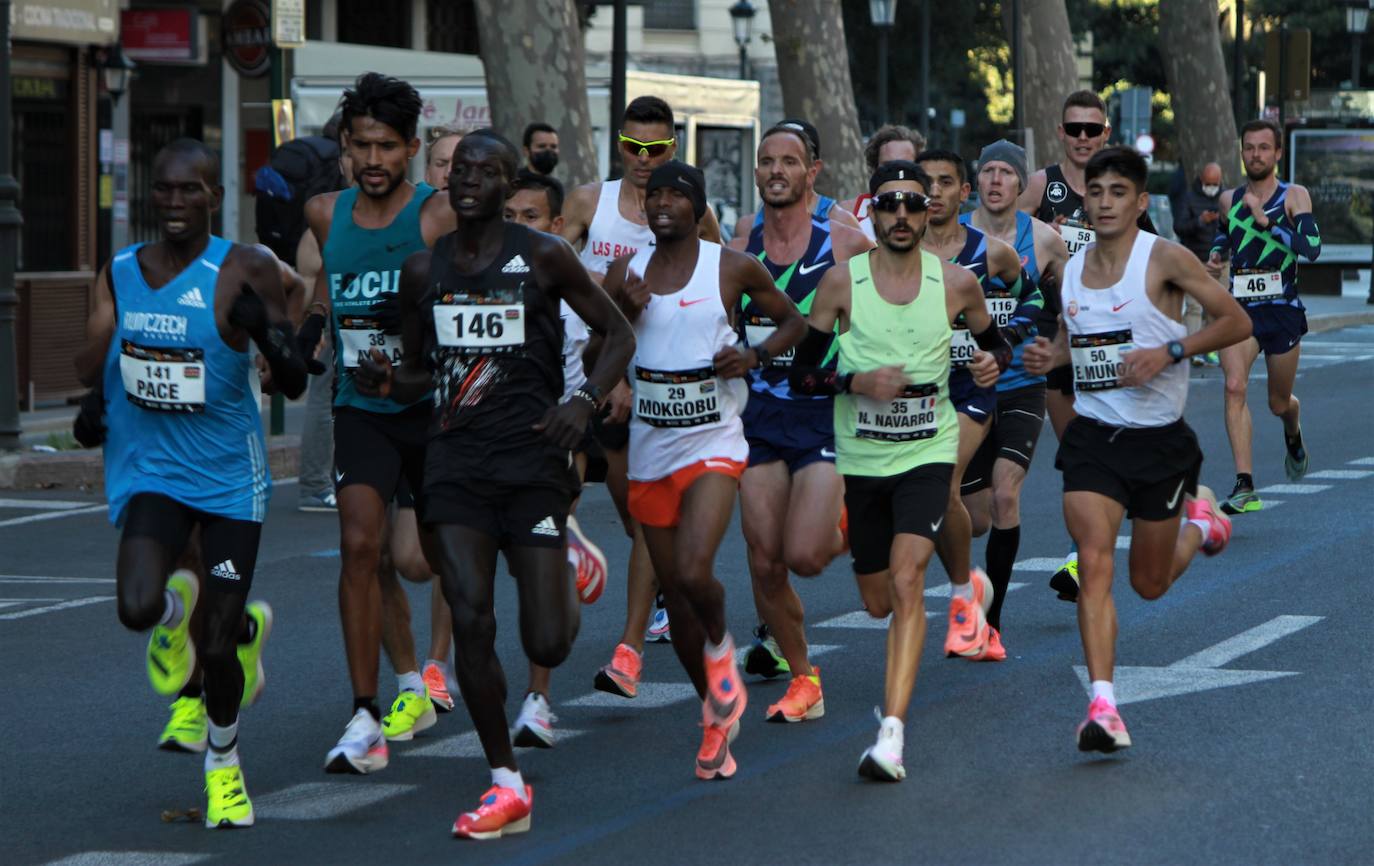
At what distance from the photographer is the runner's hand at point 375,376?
7.13 meters

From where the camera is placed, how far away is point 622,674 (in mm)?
8523

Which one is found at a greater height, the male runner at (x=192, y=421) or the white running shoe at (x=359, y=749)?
the male runner at (x=192, y=421)

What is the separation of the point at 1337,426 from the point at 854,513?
12.2 meters

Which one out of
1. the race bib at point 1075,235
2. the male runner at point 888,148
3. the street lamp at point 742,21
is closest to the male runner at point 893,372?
the male runner at point 888,148

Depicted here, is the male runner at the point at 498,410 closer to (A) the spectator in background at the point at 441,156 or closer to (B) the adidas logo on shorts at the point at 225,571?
(B) the adidas logo on shorts at the point at 225,571

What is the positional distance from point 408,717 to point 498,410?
4.87ft

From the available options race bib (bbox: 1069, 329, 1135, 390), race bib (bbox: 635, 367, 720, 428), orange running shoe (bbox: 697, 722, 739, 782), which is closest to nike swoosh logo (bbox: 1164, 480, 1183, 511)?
race bib (bbox: 1069, 329, 1135, 390)

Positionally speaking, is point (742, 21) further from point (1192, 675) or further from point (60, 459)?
point (1192, 675)

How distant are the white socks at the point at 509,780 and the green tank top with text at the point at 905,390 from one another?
172cm

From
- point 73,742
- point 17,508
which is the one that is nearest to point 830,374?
point 73,742

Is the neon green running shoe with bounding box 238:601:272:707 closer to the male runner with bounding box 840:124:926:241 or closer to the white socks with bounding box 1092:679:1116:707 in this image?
the white socks with bounding box 1092:679:1116:707

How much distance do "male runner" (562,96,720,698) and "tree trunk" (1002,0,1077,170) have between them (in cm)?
2386

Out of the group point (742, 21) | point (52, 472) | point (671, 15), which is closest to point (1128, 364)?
point (52, 472)

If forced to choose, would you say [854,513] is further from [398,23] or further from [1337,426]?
[398,23]
